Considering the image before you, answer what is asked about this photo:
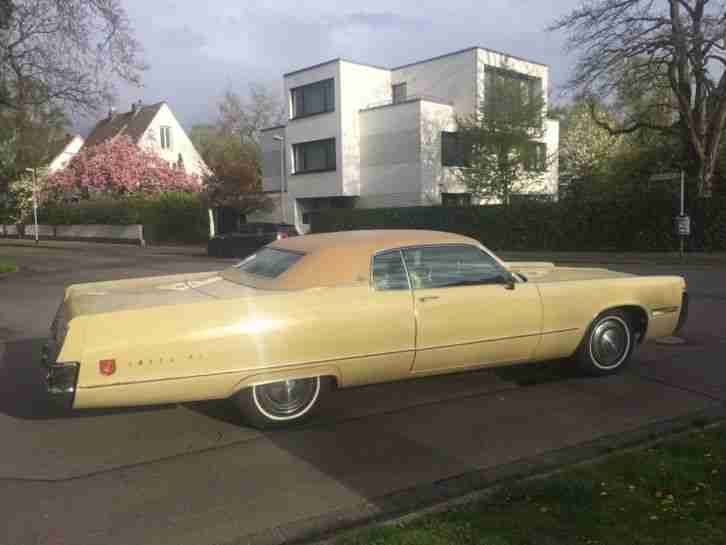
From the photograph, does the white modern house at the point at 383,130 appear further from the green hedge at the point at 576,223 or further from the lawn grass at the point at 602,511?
the lawn grass at the point at 602,511

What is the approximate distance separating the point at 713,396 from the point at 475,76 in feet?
87.2

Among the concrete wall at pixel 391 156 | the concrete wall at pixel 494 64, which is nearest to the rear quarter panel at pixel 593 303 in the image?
the concrete wall at pixel 494 64

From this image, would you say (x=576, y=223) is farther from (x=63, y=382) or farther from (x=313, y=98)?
(x=63, y=382)

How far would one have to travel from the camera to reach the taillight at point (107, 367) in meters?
3.95

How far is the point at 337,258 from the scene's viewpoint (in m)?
4.83

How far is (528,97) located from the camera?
2591 centimetres

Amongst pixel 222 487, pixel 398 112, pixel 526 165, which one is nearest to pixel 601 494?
pixel 222 487

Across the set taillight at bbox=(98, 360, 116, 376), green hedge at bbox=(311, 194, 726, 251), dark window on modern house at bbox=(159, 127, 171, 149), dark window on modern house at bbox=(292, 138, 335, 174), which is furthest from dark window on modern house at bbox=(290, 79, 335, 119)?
taillight at bbox=(98, 360, 116, 376)

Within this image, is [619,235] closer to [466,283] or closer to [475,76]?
[475,76]

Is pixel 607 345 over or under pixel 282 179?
under

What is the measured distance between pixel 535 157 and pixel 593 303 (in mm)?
22574

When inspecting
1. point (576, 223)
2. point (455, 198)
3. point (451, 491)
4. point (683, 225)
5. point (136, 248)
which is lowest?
point (451, 491)

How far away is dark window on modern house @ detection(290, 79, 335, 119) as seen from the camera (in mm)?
31938

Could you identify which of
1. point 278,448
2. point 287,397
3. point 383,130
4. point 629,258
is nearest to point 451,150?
point 383,130
